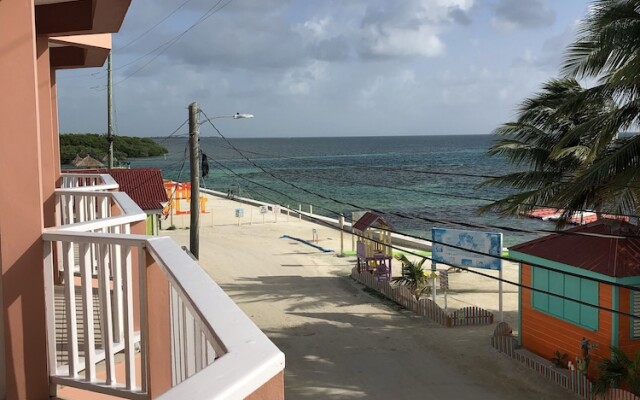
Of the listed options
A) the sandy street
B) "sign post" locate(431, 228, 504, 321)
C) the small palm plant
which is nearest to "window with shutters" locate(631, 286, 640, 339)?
the sandy street

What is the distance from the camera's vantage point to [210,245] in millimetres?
30891

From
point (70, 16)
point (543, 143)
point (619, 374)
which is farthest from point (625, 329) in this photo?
point (70, 16)

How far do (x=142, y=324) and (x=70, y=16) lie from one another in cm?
462

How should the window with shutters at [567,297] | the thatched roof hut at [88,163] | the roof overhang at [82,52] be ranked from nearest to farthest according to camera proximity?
the roof overhang at [82,52]
the window with shutters at [567,297]
the thatched roof hut at [88,163]

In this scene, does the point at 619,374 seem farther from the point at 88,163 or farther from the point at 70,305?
the point at 88,163

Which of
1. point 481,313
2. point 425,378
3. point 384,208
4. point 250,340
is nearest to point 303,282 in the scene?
point 481,313

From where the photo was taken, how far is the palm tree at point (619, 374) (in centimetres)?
1147

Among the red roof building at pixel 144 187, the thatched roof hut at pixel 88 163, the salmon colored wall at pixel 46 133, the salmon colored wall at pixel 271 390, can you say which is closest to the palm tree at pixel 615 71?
the salmon colored wall at pixel 46 133

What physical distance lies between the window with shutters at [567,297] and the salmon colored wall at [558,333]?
0.12 meters

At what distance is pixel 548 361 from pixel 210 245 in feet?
64.7

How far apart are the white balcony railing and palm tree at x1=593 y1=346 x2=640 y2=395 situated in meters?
9.82

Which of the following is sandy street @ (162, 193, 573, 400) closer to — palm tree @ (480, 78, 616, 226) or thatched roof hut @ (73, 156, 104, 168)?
palm tree @ (480, 78, 616, 226)

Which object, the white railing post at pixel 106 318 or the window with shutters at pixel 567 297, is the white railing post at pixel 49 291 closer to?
the white railing post at pixel 106 318

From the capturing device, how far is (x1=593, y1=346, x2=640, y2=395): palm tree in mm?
11469
